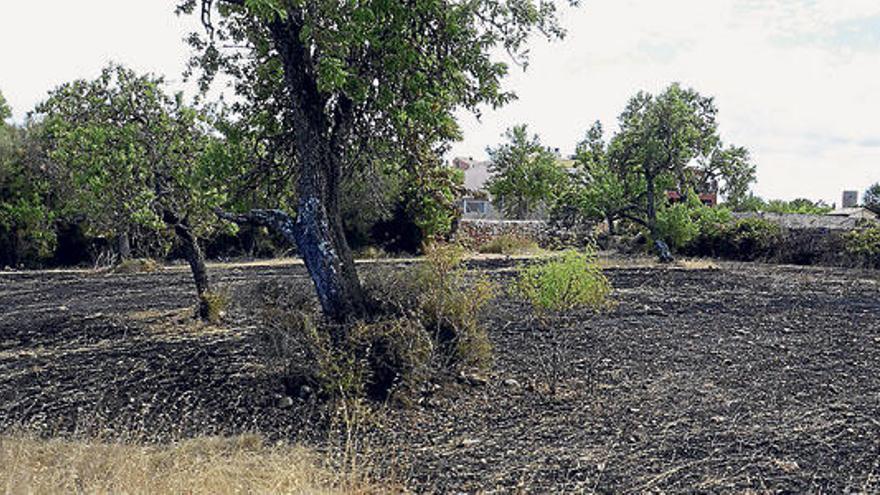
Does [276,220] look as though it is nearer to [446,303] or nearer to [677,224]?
[446,303]

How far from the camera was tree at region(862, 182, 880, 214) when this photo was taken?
138 ft

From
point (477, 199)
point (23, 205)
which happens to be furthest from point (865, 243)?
point (477, 199)

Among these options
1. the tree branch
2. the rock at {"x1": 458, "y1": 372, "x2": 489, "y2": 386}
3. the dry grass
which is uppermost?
the tree branch

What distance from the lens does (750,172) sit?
36.4 metres

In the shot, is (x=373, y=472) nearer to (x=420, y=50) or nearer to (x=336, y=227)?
(x=336, y=227)

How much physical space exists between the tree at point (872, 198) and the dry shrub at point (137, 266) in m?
37.2

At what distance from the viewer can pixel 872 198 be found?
45031 millimetres

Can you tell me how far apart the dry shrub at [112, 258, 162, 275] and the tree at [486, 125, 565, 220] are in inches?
1117

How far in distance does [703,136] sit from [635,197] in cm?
335

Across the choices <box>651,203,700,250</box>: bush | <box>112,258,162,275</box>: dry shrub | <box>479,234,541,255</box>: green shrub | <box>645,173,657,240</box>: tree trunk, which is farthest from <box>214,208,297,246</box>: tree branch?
<box>479,234,541,255</box>: green shrub

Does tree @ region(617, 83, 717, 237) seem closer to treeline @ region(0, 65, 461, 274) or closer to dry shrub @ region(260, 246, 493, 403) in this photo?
treeline @ region(0, 65, 461, 274)

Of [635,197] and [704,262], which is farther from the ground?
[635,197]

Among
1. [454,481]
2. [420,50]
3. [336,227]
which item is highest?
[420,50]

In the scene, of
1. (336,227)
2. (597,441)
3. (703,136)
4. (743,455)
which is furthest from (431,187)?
(703,136)
